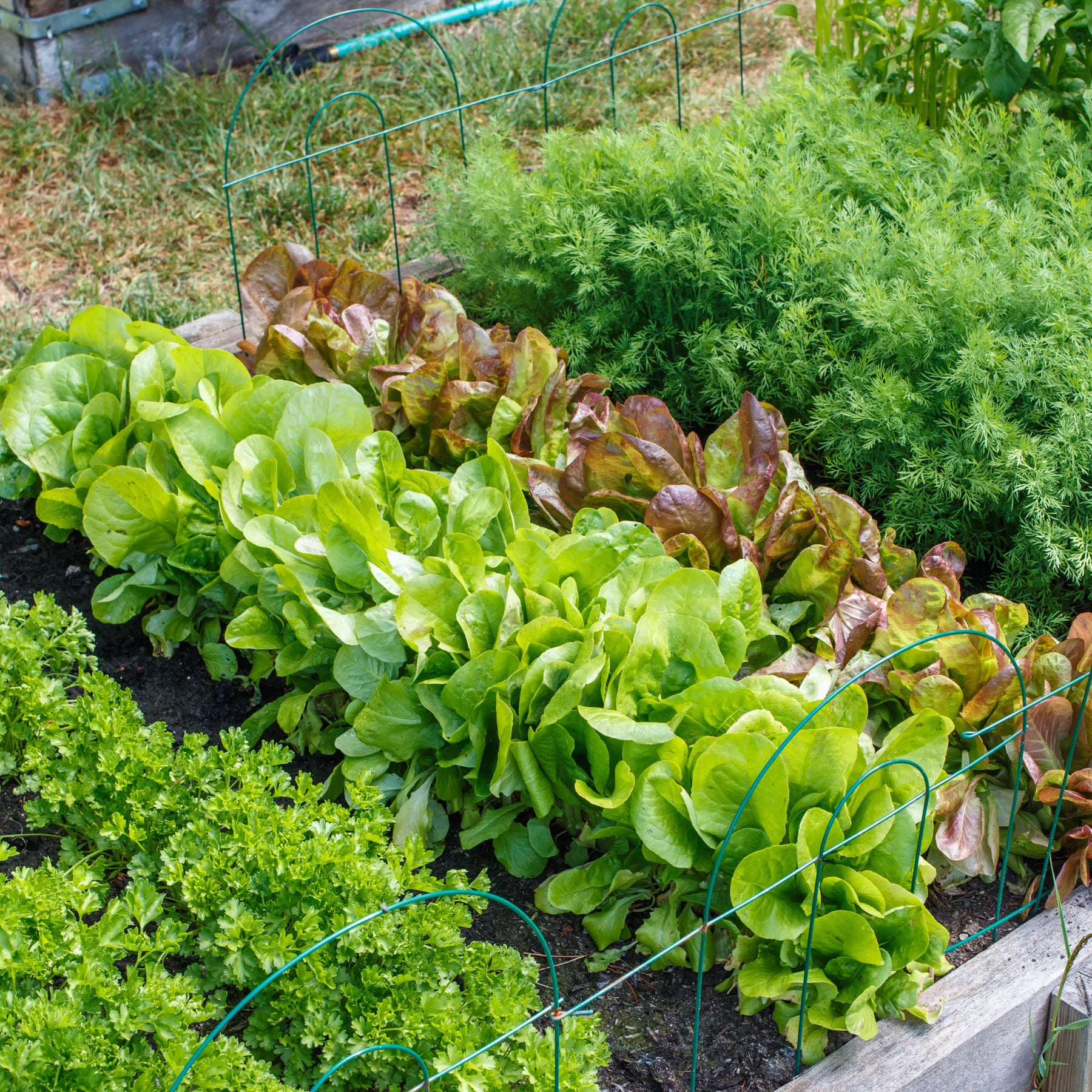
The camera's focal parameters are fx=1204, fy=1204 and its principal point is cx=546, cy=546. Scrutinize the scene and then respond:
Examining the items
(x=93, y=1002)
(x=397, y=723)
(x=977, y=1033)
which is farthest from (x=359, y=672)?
(x=977, y=1033)

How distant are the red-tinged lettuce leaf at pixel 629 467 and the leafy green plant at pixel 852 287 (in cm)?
44

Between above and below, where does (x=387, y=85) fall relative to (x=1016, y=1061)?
above

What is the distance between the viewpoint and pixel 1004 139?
3.34 metres

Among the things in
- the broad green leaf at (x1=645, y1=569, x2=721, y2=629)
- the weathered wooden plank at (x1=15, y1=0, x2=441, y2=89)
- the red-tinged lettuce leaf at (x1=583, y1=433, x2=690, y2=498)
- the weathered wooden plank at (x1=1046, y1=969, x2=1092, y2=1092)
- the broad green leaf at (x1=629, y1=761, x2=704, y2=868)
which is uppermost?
the weathered wooden plank at (x1=15, y1=0, x2=441, y2=89)

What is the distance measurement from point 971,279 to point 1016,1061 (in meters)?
1.54

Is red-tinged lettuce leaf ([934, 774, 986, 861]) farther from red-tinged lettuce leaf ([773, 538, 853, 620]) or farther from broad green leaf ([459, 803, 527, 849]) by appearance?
broad green leaf ([459, 803, 527, 849])

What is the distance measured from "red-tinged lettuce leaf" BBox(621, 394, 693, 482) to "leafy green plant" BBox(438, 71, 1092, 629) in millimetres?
352

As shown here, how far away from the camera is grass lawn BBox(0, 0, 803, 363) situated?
4336 mm

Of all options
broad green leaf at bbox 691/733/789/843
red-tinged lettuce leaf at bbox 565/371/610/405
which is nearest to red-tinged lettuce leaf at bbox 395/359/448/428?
red-tinged lettuce leaf at bbox 565/371/610/405

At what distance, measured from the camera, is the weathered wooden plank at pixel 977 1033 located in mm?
1849

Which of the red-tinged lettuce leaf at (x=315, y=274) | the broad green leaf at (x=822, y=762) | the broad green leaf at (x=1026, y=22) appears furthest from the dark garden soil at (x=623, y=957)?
the broad green leaf at (x=1026, y=22)

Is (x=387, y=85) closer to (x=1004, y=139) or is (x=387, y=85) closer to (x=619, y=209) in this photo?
(x=619, y=209)

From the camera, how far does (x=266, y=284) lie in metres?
3.33

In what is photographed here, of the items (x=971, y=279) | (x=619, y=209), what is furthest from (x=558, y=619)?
(x=619, y=209)
